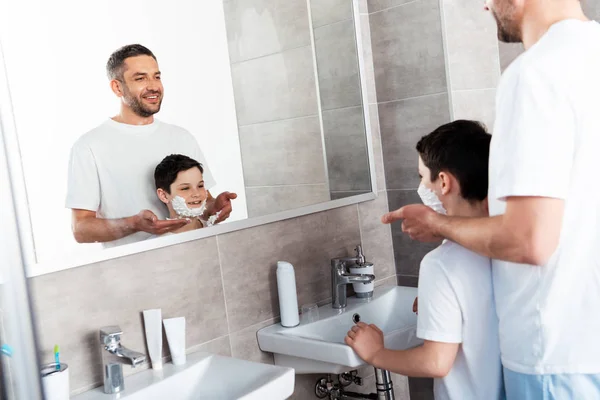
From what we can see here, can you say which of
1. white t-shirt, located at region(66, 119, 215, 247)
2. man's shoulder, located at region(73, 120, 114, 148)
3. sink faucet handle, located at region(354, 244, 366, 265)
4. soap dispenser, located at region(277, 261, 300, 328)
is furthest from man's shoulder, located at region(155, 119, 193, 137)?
sink faucet handle, located at region(354, 244, 366, 265)

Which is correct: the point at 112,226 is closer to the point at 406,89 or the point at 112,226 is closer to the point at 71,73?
the point at 71,73

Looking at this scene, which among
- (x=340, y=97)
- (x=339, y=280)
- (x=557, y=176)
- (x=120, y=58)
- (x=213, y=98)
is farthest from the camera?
(x=340, y=97)

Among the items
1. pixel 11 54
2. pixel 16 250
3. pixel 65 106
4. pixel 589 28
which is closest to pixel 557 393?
pixel 589 28

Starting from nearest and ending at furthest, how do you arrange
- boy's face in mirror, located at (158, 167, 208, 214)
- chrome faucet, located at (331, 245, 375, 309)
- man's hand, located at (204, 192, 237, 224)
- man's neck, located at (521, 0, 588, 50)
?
man's neck, located at (521, 0, 588, 50) < boy's face in mirror, located at (158, 167, 208, 214) < man's hand, located at (204, 192, 237, 224) < chrome faucet, located at (331, 245, 375, 309)

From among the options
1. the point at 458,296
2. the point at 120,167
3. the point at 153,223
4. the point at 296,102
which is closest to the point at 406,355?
the point at 458,296

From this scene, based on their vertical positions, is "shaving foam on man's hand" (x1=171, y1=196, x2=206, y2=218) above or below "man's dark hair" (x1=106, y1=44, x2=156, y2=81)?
below

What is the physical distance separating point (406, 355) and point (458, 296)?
0.65 feet

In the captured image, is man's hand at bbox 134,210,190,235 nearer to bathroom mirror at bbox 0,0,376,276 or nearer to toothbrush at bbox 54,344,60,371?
bathroom mirror at bbox 0,0,376,276

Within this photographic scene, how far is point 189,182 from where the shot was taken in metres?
1.79

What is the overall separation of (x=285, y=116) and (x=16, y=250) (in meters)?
1.64

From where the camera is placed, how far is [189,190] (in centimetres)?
179

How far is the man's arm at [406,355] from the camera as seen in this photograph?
1.41 meters

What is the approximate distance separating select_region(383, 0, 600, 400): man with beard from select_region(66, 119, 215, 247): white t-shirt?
2.60 ft

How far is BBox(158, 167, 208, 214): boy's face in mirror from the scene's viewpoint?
5.70 ft
